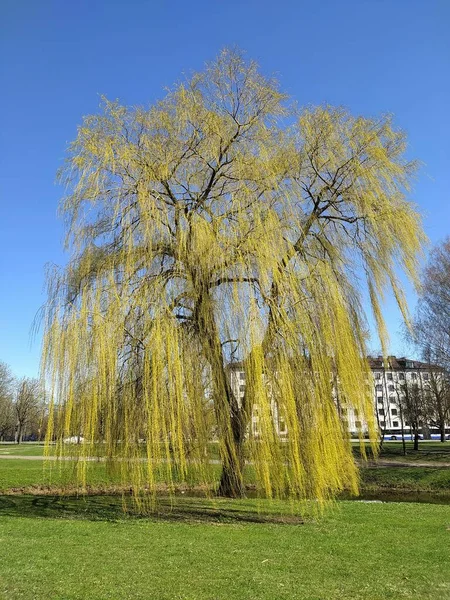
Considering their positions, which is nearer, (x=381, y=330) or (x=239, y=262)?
(x=239, y=262)

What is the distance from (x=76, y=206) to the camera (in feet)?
32.9

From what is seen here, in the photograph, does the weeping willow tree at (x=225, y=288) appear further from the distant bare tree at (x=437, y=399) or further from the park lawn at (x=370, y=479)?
the distant bare tree at (x=437, y=399)

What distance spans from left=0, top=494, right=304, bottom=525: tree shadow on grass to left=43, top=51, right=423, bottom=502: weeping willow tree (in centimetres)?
129

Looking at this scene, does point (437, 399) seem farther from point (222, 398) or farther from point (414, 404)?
point (222, 398)

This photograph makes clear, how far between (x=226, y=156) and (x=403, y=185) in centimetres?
395

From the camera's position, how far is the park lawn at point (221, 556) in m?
5.84

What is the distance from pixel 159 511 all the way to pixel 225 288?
20.2 ft

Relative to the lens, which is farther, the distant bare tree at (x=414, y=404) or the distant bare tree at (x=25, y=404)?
the distant bare tree at (x=25, y=404)

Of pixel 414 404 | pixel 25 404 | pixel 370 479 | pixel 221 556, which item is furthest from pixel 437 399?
pixel 25 404

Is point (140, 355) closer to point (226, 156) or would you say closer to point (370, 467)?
point (226, 156)

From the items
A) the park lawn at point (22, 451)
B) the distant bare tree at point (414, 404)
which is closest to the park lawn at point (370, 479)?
the park lawn at point (22, 451)

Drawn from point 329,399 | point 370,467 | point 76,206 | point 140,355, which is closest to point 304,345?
point 329,399

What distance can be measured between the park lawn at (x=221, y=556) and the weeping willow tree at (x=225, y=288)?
3.36 ft

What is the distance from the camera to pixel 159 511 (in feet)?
39.0
